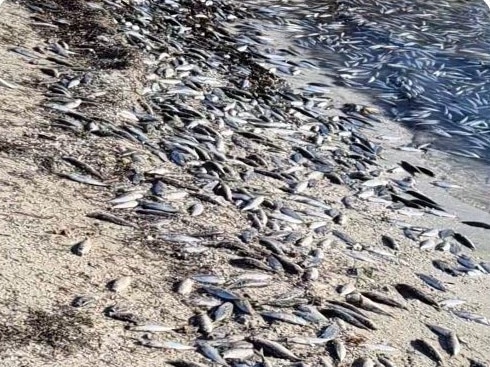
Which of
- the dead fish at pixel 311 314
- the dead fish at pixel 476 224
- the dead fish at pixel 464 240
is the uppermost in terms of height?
the dead fish at pixel 311 314

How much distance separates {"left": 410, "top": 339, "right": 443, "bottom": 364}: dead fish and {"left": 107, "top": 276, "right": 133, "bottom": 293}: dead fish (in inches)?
68.4

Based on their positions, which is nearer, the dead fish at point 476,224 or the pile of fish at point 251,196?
the pile of fish at point 251,196

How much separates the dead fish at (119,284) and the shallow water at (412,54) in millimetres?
5037

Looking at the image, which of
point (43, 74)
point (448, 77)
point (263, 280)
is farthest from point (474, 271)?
point (448, 77)

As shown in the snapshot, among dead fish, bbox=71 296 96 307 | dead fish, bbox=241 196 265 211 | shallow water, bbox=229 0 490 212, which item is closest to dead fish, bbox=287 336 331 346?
dead fish, bbox=71 296 96 307

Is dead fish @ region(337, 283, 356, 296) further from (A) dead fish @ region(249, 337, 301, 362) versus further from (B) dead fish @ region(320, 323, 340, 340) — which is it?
(A) dead fish @ region(249, 337, 301, 362)

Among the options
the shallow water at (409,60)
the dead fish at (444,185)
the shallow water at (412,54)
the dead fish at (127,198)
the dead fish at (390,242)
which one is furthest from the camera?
the shallow water at (412,54)

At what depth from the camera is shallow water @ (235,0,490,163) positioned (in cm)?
1033

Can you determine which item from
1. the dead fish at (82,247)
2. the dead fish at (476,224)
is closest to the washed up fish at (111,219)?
the dead fish at (82,247)

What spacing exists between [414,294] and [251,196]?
1.47 meters

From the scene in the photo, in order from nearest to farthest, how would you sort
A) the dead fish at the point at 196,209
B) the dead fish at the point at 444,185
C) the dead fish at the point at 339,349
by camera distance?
the dead fish at the point at 339,349 < the dead fish at the point at 196,209 < the dead fish at the point at 444,185

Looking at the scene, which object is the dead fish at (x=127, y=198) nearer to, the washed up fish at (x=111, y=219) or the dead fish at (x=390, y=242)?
the washed up fish at (x=111, y=219)

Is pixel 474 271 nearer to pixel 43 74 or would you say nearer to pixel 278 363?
pixel 278 363

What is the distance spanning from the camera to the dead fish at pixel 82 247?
18.2 feet
